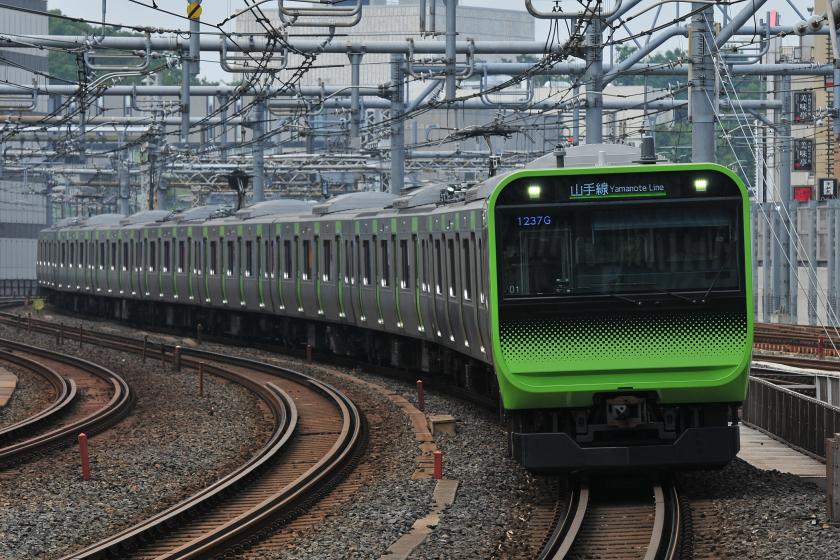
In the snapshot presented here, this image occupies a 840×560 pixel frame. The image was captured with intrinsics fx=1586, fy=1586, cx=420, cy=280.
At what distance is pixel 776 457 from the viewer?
16.3m

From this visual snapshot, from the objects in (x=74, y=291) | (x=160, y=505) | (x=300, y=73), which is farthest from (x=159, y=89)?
(x=160, y=505)

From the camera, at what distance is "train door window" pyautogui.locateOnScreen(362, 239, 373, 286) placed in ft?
84.9

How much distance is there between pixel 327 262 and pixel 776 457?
→ 45.3 feet

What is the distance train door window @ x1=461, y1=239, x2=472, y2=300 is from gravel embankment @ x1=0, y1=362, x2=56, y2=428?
753cm

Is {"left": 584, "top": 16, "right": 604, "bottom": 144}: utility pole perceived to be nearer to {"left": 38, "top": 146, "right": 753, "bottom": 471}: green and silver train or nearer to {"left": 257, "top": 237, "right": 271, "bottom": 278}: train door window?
{"left": 38, "top": 146, "right": 753, "bottom": 471}: green and silver train

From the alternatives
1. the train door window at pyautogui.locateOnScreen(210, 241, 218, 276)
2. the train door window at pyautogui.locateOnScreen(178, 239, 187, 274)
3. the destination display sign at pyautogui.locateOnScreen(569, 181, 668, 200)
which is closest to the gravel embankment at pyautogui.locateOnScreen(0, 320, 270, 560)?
the destination display sign at pyautogui.locateOnScreen(569, 181, 668, 200)

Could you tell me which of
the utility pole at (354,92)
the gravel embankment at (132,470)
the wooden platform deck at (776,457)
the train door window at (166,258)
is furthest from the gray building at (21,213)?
the wooden platform deck at (776,457)

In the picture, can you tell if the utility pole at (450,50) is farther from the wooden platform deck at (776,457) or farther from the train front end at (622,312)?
the train front end at (622,312)

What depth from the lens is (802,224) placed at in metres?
41.3

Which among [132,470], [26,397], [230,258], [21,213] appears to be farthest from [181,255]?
[21,213]

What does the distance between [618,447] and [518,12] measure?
506 ft

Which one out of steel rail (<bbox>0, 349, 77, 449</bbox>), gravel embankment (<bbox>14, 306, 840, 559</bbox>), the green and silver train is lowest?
steel rail (<bbox>0, 349, 77, 449</bbox>)

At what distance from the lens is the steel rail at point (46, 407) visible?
19702mm

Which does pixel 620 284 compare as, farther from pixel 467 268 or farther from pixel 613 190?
pixel 467 268
